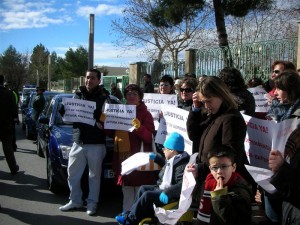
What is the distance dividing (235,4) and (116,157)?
884 cm

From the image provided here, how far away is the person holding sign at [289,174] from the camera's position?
2.61 m

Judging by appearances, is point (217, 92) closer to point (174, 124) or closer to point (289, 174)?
point (289, 174)

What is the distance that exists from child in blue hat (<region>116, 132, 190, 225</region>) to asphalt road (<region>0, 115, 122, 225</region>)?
1.30m

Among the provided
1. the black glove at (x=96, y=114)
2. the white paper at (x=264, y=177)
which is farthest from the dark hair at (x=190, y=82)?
the white paper at (x=264, y=177)

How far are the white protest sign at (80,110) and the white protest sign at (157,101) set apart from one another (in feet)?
3.61

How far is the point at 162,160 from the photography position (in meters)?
4.43

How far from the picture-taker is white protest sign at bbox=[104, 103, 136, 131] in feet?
16.8

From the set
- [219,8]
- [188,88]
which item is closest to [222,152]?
[188,88]

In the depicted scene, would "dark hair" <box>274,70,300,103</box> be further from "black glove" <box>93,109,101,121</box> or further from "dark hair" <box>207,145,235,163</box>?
"black glove" <box>93,109,101,121</box>

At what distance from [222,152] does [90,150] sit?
290 cm

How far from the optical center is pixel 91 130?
17.9 ft

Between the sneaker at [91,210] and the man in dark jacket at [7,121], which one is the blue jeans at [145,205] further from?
the man in dark jacket at [7,121]

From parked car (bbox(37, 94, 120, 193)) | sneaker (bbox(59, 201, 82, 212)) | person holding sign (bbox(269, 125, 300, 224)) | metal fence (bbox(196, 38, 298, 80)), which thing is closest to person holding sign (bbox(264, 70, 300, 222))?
person holding sign (bbox(269, 125, 300, 224))

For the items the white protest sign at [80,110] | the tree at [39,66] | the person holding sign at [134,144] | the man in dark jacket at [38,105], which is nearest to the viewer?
the person holding sign at [134,144]
